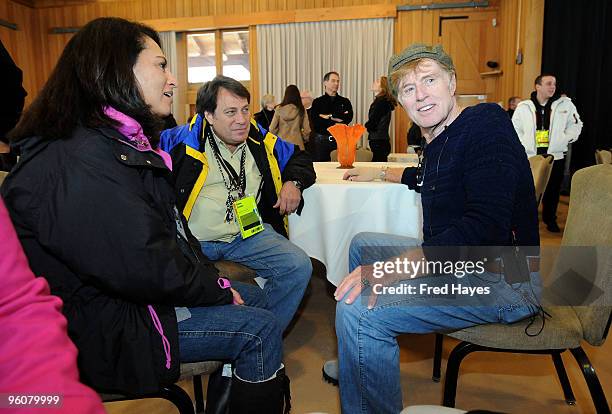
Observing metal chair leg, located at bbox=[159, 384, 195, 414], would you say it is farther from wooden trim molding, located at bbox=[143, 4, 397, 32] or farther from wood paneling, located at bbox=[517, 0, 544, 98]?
wooden trim molding, located at bbox=[143, 4, 397, 32]

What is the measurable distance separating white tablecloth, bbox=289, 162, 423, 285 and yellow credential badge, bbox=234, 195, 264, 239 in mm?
267

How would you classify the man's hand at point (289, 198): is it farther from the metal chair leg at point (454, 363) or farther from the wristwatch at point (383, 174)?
the metal chair leg at point (454, 363)

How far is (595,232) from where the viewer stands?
1358mm

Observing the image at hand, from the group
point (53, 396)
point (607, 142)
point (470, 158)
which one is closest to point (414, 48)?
point (470, 158)

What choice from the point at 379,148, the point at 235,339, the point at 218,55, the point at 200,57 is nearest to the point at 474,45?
the point at 379,148

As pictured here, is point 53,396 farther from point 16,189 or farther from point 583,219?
point 583,219

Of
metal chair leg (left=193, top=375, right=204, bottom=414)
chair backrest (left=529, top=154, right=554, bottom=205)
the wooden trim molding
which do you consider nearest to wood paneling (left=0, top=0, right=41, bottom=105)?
the wooden trim molding

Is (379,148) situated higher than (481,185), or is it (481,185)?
(481,185)

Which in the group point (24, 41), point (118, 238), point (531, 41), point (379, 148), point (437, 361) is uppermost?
point (24, 41)

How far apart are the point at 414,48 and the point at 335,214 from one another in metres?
0.93

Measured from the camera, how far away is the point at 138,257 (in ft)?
3.46

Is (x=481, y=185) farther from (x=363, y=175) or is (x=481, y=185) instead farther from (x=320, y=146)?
(x=320, y=146)

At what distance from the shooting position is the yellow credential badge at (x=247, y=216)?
6.65ft

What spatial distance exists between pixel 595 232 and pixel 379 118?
4428 mm
